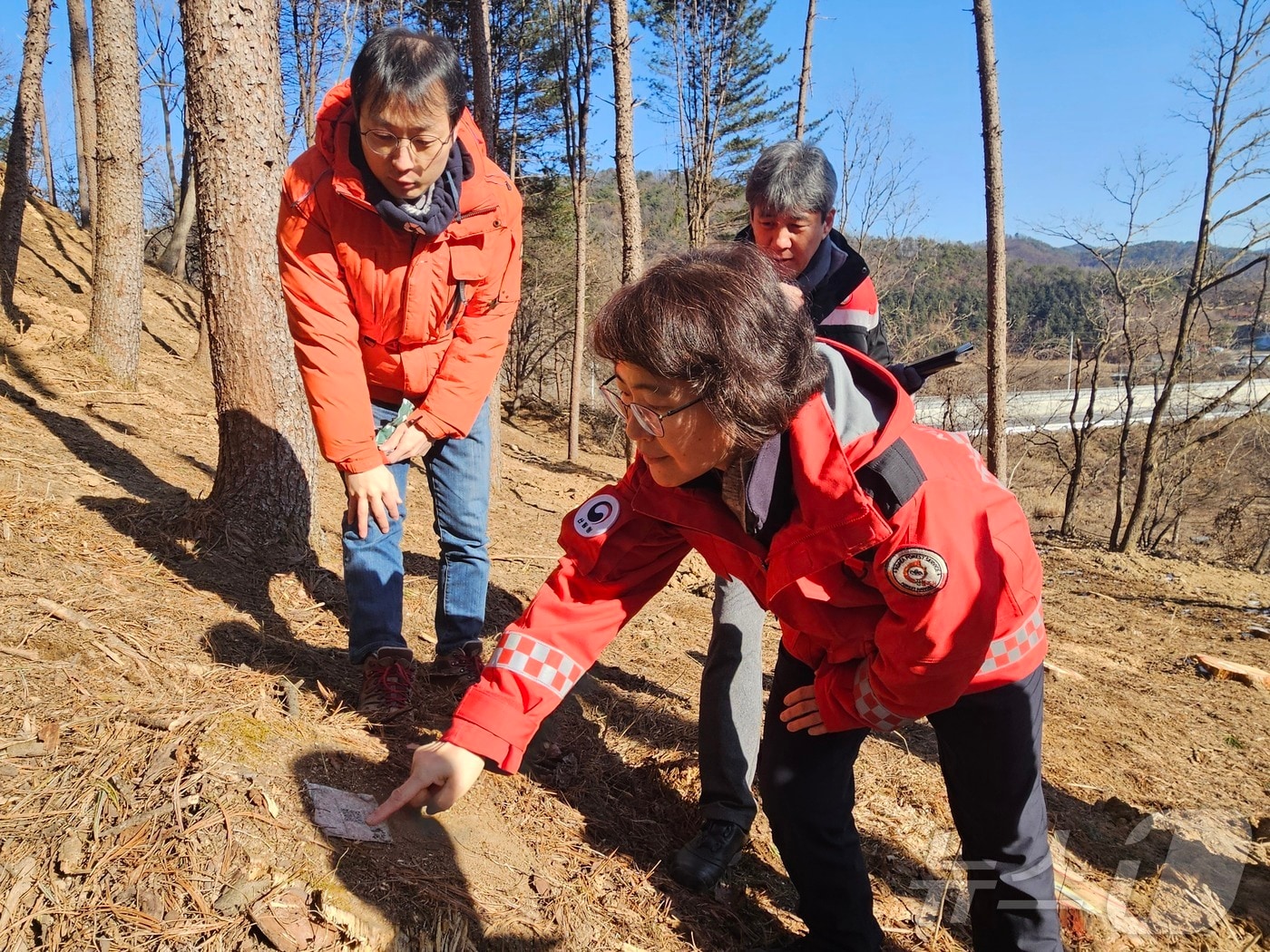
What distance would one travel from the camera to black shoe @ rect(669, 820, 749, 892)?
2.14 metres

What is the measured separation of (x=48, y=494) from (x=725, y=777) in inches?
128

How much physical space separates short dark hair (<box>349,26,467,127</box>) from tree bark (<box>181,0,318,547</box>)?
1.65 m

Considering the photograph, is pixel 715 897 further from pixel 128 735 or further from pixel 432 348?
pixel 432 348

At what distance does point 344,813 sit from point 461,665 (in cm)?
85

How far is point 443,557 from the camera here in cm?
273

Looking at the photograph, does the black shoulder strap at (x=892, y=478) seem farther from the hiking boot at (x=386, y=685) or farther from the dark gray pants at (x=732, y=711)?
the hiking boot at (x=386, y=685)

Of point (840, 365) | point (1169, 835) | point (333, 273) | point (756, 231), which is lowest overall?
point (1169, 835)

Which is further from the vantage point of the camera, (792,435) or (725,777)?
(725,777)

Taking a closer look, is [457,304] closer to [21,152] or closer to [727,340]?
[727,340]

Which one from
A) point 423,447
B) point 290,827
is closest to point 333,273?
point 423,447

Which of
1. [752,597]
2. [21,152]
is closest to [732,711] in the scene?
[752,597]

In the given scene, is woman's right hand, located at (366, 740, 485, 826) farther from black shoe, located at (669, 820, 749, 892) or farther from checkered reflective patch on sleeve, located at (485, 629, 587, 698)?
black shoe, located at (669, 820, 749, 892)

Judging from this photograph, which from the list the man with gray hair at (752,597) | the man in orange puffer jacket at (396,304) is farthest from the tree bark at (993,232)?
the man in orange puffer jacket at (396,304)

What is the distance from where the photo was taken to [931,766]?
3227mm
